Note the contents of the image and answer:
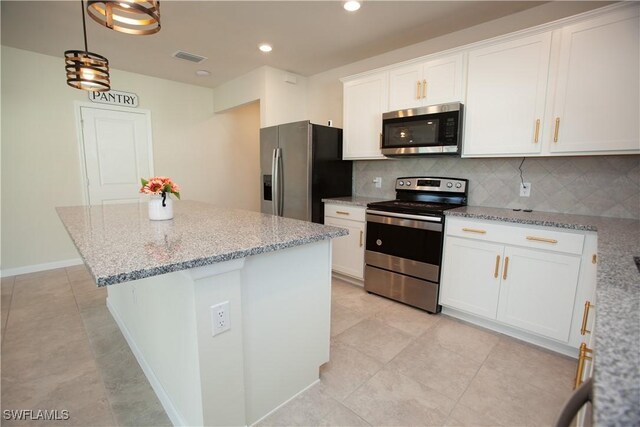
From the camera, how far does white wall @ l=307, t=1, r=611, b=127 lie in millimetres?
2400

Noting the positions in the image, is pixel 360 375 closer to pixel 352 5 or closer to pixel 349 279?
pixel 349 279

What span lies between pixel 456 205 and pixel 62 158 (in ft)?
15.1

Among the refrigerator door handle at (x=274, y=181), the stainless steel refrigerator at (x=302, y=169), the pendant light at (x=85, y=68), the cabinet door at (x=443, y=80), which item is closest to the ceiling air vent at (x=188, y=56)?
the stainless steel refrigerator at (x=302, y=169)

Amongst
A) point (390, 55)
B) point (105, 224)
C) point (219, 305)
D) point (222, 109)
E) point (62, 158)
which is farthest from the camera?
point (222, 109)

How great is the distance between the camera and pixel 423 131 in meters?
2.78

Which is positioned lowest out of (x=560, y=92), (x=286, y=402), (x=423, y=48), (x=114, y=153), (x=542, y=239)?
(x=286, y=402)

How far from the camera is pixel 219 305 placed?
4.06ft

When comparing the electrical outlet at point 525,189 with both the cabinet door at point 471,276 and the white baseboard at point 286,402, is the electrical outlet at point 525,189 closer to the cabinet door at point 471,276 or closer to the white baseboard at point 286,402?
the cabinet door at point 471,276

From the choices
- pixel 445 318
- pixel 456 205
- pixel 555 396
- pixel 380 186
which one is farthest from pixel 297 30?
pixel 555 396

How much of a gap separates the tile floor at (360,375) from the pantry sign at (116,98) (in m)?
2.64

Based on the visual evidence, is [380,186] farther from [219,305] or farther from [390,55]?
[219,305]

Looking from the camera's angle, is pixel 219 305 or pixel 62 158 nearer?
pixel 219 305

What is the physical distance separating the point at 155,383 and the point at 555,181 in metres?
3.14

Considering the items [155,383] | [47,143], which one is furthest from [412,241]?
[47,143]
